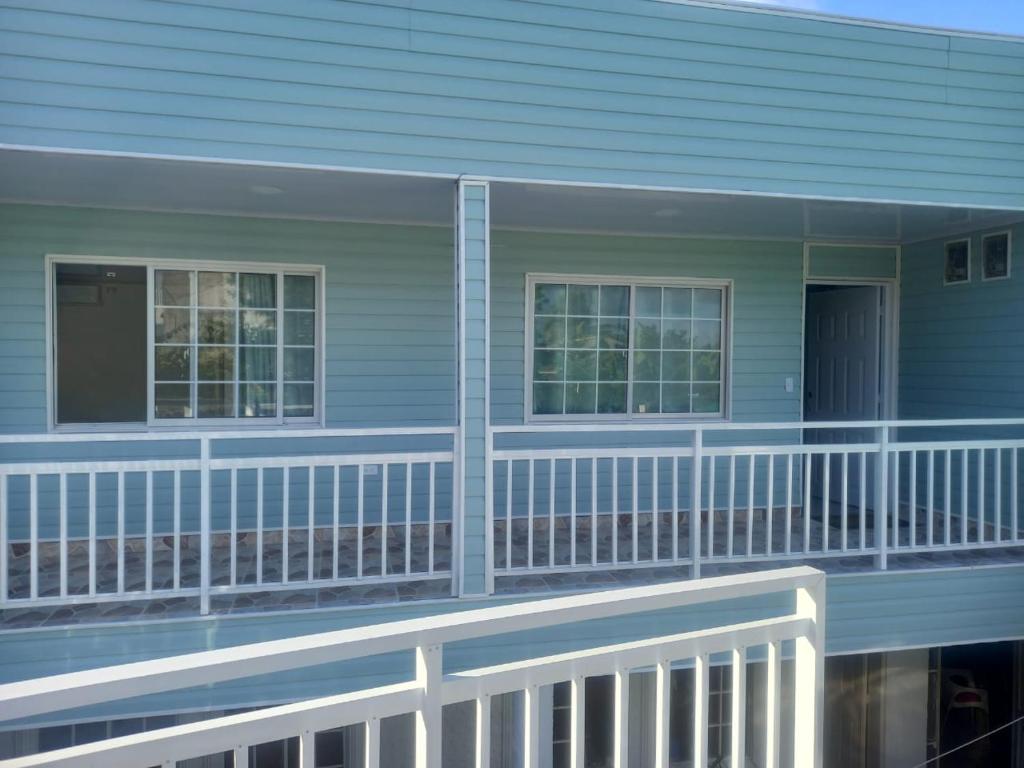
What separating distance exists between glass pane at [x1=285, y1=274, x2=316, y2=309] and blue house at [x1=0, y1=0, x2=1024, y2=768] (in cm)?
2

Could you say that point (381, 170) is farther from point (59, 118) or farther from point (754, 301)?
point (754, 301)

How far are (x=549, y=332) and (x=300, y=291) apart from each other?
6.34ft

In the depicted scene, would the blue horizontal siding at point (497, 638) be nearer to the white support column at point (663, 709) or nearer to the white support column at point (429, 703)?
the white support column at point (663, 709)

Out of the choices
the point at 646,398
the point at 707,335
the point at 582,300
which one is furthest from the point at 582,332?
the point at 707,335

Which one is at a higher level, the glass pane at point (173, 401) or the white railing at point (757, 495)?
the glass pane at point (173, 401)

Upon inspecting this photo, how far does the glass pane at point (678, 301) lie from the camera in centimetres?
672

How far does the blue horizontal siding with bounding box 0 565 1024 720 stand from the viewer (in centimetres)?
394

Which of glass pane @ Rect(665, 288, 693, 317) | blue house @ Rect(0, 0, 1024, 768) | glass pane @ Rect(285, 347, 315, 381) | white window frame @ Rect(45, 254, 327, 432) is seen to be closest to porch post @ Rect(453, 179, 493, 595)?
blue house @ Rect(0, 0, 1024, 768)

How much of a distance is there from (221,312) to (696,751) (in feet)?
15.4

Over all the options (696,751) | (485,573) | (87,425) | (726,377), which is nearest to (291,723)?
(696,751)

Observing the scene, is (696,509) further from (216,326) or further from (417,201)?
(216,326)

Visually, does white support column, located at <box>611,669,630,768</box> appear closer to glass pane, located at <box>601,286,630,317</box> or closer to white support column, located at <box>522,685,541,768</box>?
white support column, located at <box>522,685,541,768</box>

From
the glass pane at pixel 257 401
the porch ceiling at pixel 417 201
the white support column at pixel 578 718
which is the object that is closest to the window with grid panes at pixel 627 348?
the porch ceiling at pixel 417 201

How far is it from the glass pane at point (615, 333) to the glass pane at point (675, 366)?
0.37 metres
